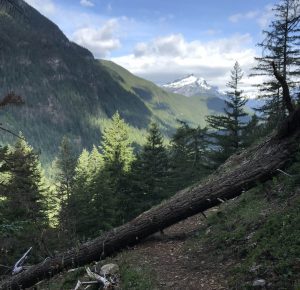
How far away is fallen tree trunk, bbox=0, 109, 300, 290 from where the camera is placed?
40.4 feet

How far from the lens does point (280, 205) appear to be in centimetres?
1075

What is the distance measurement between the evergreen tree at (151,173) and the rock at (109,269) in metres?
24.8

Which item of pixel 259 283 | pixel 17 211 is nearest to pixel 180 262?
pixel 259 283

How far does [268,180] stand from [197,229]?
2749 mm

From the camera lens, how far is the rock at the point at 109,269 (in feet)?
35.5

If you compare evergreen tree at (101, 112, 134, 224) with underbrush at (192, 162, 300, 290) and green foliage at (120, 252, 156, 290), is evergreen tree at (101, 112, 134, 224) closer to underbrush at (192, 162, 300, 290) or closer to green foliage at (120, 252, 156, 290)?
underbrush at (192, 162, 300, 290)

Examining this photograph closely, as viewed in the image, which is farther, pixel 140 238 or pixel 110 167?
pixel 110 167

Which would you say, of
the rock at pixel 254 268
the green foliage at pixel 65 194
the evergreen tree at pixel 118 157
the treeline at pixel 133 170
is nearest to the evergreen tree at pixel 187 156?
the treeline at pixel 133 170

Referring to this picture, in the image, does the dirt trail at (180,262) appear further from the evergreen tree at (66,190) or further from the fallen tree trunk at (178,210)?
the evergreen tree at (66,190)

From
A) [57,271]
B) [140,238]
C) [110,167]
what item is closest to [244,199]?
[140,238]

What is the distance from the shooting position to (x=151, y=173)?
38750 millimetres

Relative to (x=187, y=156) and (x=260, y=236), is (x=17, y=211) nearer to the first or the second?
(x=187, y=156)

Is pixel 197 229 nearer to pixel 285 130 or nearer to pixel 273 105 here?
pixel 285 130

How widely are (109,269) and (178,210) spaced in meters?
2.81
